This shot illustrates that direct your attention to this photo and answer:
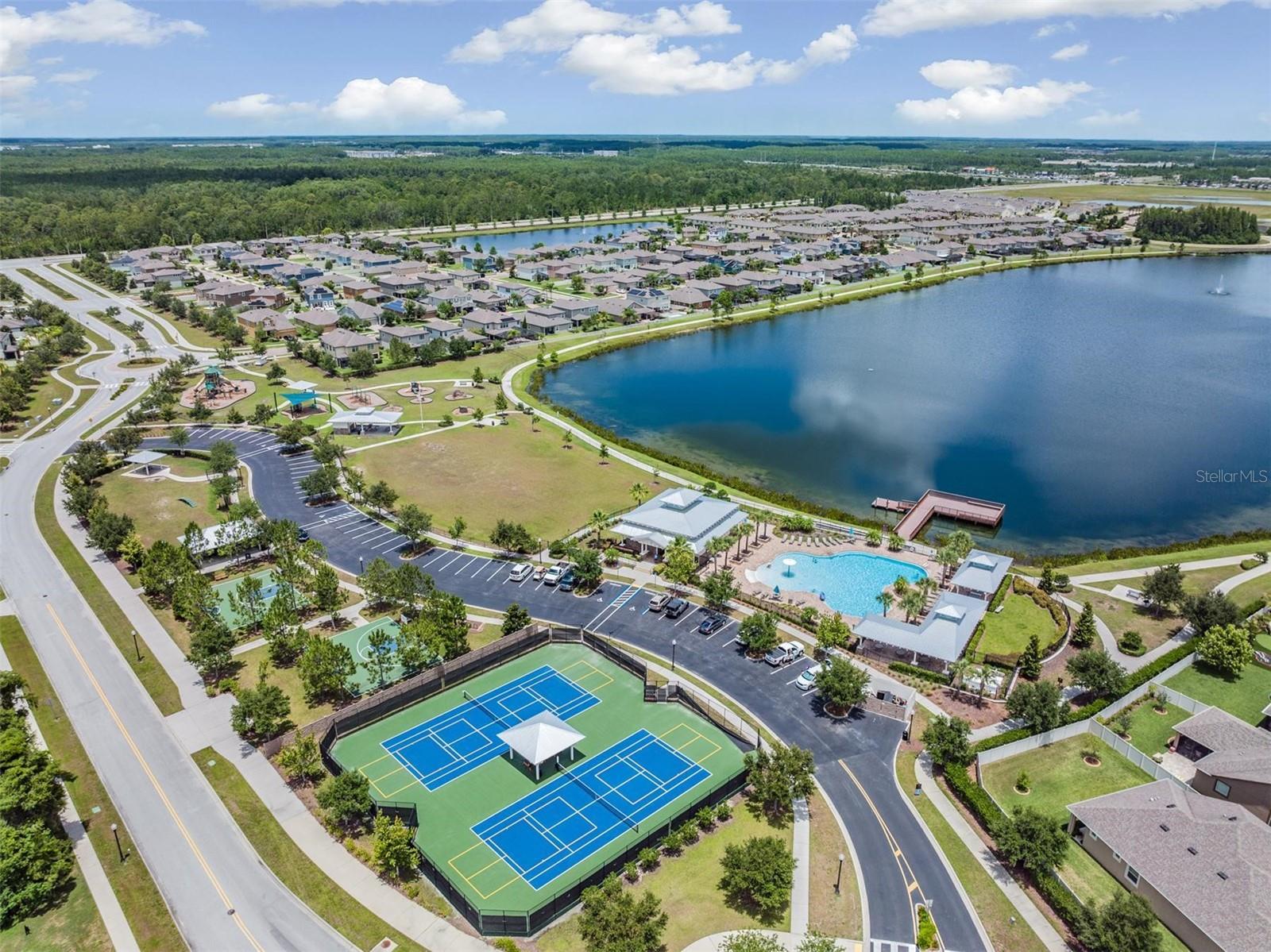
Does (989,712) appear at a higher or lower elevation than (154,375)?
lower

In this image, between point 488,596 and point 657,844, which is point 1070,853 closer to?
point 657,844

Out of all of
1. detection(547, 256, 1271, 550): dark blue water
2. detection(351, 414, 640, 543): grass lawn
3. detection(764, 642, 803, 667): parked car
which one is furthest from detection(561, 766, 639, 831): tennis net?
detection(547, 256, 1271, 550): dark blue water

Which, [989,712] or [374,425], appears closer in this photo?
[989,712]

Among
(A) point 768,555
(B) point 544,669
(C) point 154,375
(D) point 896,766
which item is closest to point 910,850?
(D) point 896,766

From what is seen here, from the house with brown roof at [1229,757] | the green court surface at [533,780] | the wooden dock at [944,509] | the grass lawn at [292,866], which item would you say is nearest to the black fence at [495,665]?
the green court surface at [533,780]

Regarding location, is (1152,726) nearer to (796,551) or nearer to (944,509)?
(796,551)

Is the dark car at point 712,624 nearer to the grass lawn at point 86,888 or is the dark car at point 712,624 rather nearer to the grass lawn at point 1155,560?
the grass lawn at point 1155,560
